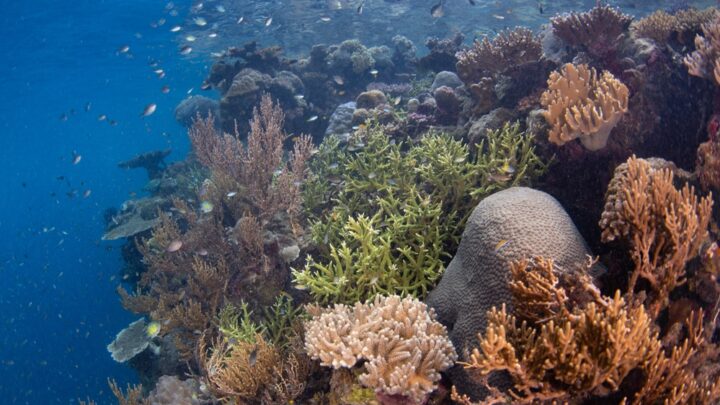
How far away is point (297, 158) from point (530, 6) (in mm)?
27224

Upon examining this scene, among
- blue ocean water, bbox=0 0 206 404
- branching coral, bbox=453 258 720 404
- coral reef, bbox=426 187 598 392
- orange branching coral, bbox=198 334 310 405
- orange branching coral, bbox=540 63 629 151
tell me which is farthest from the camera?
blue ocean water, bbox=0 0 206 404

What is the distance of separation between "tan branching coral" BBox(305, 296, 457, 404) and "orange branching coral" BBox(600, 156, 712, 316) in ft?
5.29

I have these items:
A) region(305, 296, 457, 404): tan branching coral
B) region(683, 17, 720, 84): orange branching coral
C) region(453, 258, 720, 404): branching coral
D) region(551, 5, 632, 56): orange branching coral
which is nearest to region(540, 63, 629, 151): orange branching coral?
region(683, 17, 720, 84): orange branching coral

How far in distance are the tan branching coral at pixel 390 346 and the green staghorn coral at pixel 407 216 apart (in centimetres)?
91

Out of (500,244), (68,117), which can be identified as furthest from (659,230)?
(68,117)

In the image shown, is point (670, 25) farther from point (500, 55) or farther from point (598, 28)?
point (500, 55)

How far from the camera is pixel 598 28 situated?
22.6 ft

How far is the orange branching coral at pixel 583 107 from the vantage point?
15.3ft

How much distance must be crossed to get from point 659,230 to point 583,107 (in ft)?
6.88

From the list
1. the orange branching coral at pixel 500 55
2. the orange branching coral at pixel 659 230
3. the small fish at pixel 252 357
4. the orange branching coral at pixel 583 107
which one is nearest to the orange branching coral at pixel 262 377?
the small fish at pixel 252 357

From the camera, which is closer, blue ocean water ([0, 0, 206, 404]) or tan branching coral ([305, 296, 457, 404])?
tan branching coral ([305, 296, 457, 404])

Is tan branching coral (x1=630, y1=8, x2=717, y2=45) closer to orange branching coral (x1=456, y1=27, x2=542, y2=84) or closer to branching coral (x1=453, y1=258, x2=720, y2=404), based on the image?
orange branching coral (x1=456, y1=27, x2=542, y2=84)

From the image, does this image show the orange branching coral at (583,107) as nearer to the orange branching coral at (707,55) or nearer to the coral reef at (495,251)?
the orange branching coral at (707,55)

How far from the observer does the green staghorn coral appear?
491 centimetres
